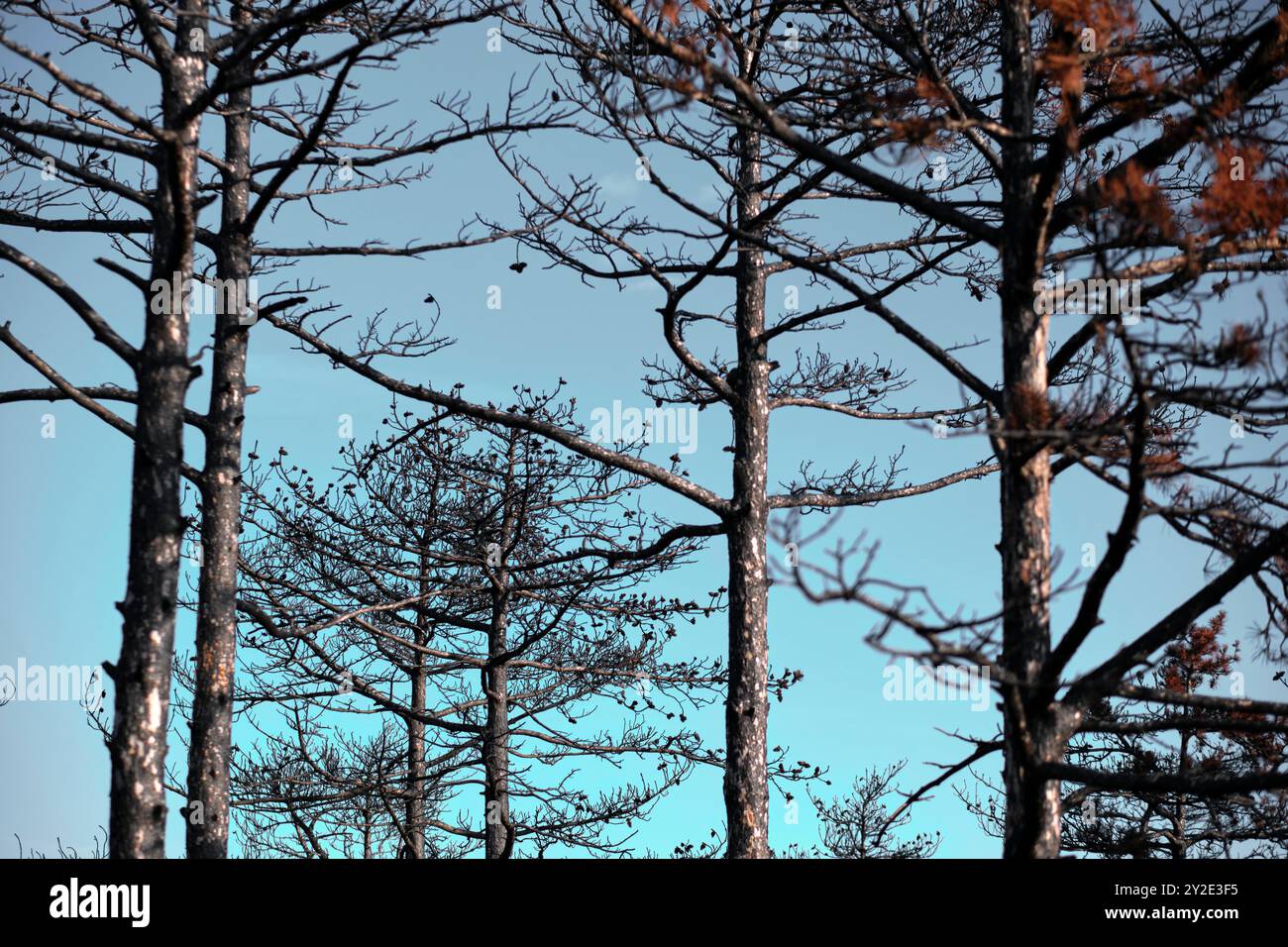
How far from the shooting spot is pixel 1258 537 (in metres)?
5.96

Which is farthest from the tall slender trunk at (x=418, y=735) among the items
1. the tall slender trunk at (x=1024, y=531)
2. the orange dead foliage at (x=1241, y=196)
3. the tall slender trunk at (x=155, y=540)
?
the orange dead foliage at (x=1241, y=196)

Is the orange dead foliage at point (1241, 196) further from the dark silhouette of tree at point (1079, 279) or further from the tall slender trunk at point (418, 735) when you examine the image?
the tall slender trunk at point (418, 735)

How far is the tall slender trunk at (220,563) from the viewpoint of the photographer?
748cm

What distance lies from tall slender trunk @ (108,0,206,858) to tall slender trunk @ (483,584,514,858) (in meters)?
4.58

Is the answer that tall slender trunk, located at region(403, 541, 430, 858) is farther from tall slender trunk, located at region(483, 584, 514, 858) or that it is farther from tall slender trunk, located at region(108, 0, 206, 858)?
tall slender trunk, located at region(108, 0, 206, 858)

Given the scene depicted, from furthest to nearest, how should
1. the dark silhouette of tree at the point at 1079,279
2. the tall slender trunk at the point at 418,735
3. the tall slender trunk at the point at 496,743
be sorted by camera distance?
the tall slender trunk at the point at 418,735 → the tall slender trunk at the point at 496,743 → the dark silhouette of tree at the point at 1079,279

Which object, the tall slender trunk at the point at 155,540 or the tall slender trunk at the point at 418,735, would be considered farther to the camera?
the tall slender trunk at the point at 418,735

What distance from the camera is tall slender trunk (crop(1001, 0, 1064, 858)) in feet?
17.1

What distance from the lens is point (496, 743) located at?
11570mm

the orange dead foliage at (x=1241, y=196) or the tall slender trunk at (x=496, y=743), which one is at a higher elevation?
the orange dead foliage at (x=1241, y=196)

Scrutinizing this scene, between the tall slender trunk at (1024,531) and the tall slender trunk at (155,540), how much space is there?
172 inches
